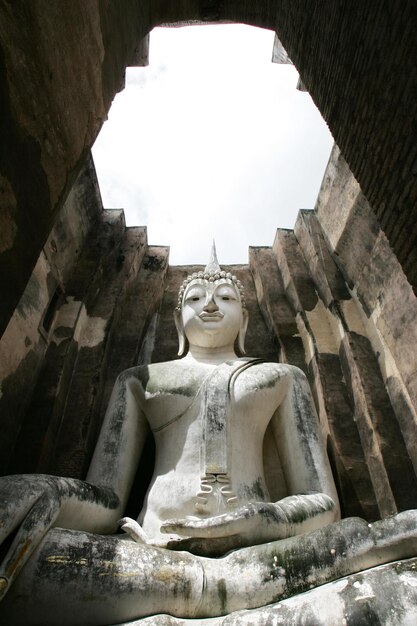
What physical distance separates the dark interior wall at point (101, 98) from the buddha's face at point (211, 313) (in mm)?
1963

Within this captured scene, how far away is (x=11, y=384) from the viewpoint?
4.13 m

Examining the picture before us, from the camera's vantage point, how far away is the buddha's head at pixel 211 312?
4.73 m

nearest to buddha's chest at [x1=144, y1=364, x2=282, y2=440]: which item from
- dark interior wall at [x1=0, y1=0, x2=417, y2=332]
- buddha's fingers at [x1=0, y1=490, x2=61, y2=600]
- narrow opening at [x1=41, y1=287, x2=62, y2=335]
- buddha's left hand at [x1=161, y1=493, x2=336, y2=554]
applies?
buddha's left hand at [x1=161, y1=493, x2=336, y2=554]

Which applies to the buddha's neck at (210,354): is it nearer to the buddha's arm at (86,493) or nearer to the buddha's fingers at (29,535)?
the buddha's arm at (86,493)

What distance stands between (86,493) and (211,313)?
2.18 metres

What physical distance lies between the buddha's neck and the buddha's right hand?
1.90 meters

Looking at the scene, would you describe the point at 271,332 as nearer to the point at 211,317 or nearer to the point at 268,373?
the point at 211,317

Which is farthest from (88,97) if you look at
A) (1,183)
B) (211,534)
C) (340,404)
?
(340,404)

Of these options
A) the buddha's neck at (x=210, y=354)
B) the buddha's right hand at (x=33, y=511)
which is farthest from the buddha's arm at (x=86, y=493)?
the buddha's neck at (x=210, y=354)

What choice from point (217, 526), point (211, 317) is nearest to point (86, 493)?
point (217, 526)

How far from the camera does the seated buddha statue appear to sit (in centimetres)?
226

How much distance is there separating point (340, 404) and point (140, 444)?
6.31ft

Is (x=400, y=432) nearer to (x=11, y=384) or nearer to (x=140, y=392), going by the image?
(x=140, y=392)

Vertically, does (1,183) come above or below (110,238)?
above
